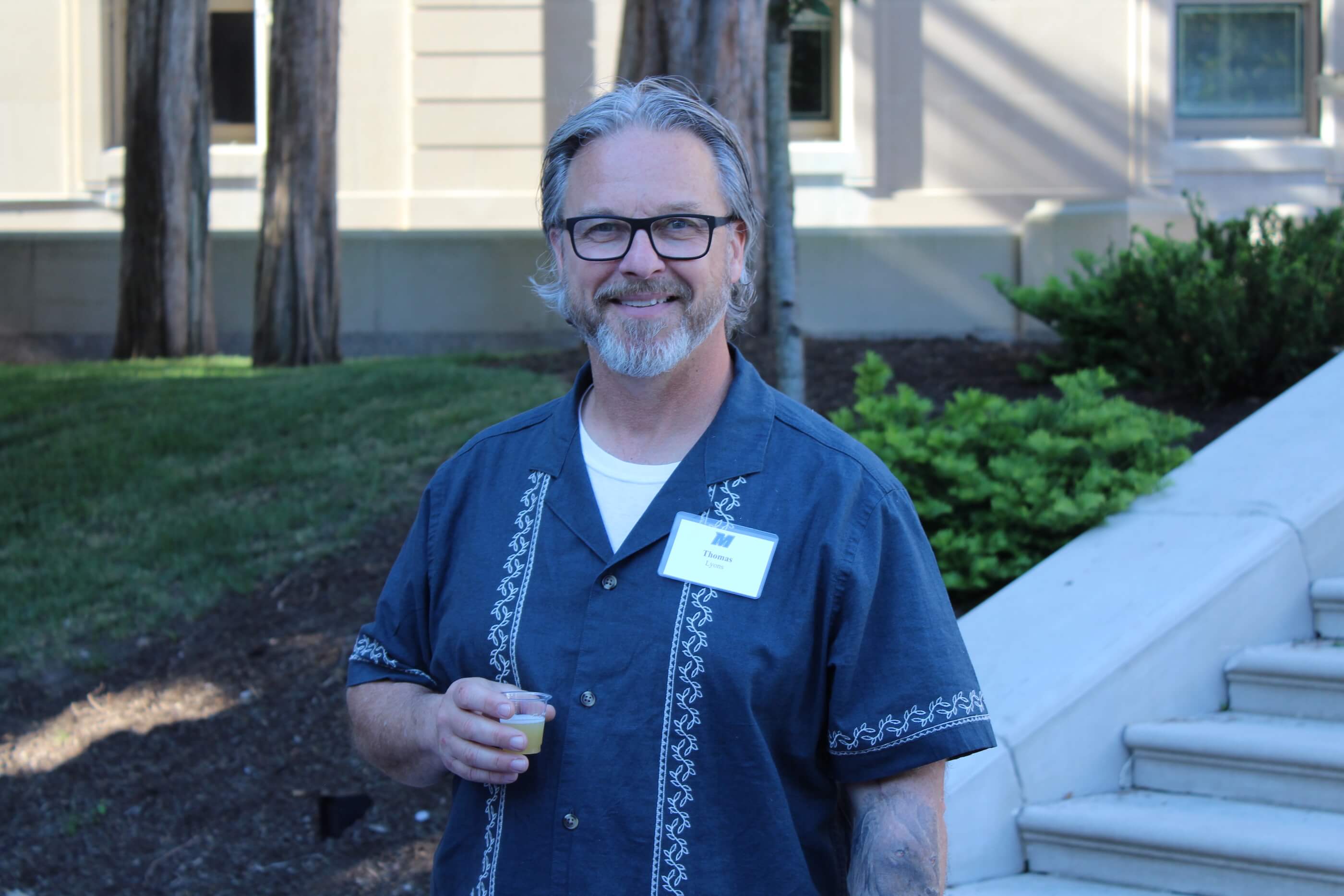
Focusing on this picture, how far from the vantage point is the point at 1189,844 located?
131 inches

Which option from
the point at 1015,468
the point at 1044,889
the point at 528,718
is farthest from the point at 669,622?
the point at 1015,468

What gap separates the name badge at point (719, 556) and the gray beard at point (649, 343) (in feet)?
0.81

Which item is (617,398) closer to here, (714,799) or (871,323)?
(714,799)

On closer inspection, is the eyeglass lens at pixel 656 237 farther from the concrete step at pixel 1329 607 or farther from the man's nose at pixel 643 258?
the concrete step at pixel 1329 607

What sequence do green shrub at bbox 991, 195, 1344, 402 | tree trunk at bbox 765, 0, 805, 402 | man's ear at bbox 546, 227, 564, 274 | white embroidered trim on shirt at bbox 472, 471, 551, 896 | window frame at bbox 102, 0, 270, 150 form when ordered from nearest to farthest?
white embroidered trim on shirt at bbox 472, 471, 551, 896
man's ear at bbox 546, 227, 564, 274
tree trunk at bbox 765, 0, 805, 402
green shrub at bbox 991, 195, 1344, 402
window frame at bbox 102, 0, 270, 150

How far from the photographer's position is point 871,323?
40.5 ft

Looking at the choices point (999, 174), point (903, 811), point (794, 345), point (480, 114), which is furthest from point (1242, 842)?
point (480, 114)

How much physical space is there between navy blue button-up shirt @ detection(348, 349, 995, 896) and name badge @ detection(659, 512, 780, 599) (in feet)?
0.04

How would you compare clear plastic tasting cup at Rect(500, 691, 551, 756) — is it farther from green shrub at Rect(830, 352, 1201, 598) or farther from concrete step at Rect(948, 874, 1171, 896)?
green shrub at Rect(830, 352, 1201, 598)

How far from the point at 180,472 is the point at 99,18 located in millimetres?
9147

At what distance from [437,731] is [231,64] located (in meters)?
14.5

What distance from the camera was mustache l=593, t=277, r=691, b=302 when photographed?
1.97 metres

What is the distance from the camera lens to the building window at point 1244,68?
523 inches

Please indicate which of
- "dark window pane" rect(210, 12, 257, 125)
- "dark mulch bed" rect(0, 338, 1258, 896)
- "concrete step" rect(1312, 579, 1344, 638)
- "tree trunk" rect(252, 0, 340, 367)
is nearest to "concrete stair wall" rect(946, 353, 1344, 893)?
"concrete step" rect(1312, 579, 1344, 638)
